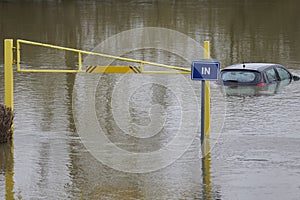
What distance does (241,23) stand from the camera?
48031 mm

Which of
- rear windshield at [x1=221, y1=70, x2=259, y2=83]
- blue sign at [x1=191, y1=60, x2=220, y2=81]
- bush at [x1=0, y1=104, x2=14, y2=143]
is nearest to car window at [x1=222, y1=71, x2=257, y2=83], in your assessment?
rear windshield at [x1=221, y1=70, x2=259, y2=83]

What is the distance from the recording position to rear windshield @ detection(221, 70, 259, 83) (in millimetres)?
24562

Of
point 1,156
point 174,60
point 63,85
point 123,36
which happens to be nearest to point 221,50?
point 174,60

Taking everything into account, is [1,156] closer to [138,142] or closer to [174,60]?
[138,142]

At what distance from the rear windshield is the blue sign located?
9124 millimetres

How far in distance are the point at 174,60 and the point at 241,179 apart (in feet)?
60.2

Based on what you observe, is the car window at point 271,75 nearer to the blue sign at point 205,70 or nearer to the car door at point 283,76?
the car door at point 283,76

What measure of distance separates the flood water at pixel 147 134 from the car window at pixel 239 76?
1.91 feet

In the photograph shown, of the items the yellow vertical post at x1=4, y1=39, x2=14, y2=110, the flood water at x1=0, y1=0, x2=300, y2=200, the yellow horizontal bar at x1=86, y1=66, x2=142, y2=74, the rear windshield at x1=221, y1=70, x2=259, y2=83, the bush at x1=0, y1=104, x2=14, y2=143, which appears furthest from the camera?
the rear windshield at x1=221, y1=70, x2=259, y2=83

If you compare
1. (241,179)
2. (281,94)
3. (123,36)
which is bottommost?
(241,179)

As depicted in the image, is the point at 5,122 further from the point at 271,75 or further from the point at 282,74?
the point at 282,74

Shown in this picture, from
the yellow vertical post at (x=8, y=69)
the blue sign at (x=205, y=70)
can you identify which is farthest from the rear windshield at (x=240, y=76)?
the yellow vertical post at (x=8, y=69)

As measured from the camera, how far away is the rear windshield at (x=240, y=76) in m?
24.6

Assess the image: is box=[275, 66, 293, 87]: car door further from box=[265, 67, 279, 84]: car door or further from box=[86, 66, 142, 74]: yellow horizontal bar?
box=[86, 66, 142, 74]: yellow horizontal bar
